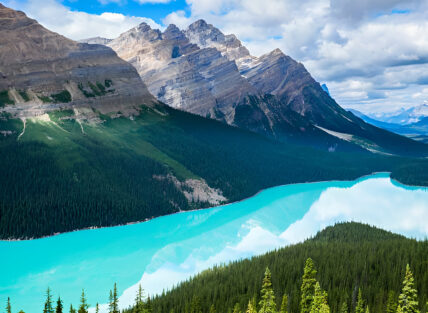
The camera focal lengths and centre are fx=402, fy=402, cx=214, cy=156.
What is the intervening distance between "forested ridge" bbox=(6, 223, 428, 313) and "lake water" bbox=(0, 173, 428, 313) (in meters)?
12.2

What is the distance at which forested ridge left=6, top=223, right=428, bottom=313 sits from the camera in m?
51.3

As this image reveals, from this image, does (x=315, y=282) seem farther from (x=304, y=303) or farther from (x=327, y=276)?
(x=327, y=276)

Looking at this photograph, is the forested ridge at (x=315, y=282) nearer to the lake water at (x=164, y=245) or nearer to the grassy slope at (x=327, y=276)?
the grassy slope at (x=327, y=276)

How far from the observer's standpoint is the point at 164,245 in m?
117

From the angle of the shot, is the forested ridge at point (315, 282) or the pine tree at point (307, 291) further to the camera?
the forested ridge at point (315, 282)

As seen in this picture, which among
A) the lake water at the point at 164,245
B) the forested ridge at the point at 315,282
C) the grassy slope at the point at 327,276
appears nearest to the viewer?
the forested ridge at the point at 315,282

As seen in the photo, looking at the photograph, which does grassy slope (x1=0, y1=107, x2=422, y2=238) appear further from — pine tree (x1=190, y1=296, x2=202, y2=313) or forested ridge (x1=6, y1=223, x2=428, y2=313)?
pine tree (x1=190, y1=296, x2=202, y2=313)

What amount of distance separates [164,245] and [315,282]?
6794 centimetres

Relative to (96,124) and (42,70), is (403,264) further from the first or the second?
(42,70)

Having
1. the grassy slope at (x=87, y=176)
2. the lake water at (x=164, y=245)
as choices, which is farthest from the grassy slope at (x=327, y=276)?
the grassy slope at (x=87, y=176)

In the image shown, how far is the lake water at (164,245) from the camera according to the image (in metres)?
82.3

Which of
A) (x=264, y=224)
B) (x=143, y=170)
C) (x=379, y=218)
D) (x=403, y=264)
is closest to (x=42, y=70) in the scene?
(x=143, y=170)

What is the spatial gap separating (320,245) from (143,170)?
9563cm

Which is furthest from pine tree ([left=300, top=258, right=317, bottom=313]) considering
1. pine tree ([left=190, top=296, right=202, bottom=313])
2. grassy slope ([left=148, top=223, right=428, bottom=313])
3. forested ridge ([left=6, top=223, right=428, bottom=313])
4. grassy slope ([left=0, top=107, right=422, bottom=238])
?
grassy slope ([left=0, top=107, right=422, bottom=238])
